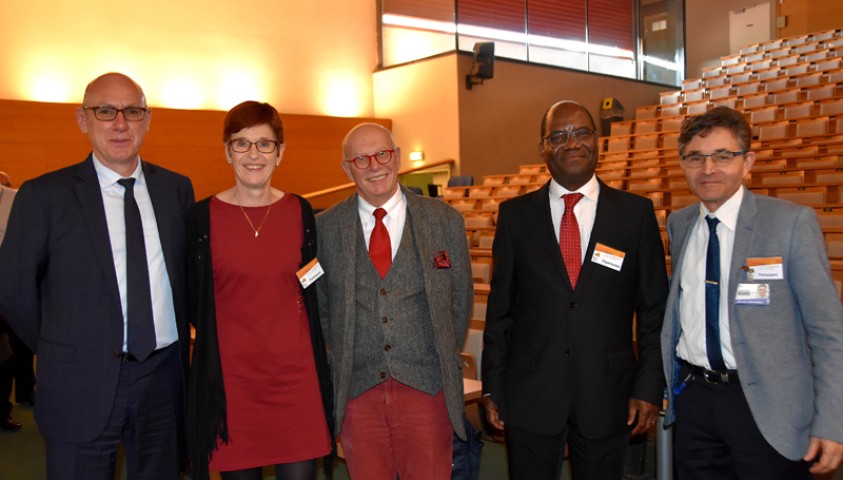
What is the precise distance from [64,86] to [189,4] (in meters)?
2.35

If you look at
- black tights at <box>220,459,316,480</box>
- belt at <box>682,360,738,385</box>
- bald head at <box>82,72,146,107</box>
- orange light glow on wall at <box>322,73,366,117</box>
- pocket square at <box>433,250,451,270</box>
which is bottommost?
black tights at <box>220,459,316,480</box>

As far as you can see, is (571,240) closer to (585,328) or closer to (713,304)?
(585,328)

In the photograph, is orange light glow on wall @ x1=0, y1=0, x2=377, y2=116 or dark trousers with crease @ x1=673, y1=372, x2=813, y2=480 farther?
orange light glow on wall @ x1=0, y1=0, x2=377, y2=116

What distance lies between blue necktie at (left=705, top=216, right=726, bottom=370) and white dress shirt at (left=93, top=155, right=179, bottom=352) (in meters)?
1.56

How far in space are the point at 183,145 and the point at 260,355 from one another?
31.6 feet

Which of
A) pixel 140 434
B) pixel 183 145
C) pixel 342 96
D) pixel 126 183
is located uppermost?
pixel 342 96

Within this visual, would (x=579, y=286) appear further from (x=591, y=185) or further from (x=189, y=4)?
(x=189, y=4)

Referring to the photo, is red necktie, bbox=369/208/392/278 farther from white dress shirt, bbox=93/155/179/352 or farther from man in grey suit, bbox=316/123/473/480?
white dress shirt, bbox=93/155/179/352

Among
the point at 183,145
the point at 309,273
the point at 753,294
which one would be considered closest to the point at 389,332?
the point at 309,273

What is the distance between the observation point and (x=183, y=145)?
1088 centimetres

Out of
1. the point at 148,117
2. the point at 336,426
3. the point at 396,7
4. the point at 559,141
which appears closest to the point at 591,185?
the point at 559,141

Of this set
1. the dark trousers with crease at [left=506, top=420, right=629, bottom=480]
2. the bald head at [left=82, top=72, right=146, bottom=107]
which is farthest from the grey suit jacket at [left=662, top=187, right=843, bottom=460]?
the bald head at [left=82, top=72, right=146, bottom=107]

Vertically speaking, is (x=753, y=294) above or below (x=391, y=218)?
below

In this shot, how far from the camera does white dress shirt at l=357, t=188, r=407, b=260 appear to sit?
217 centimetres
